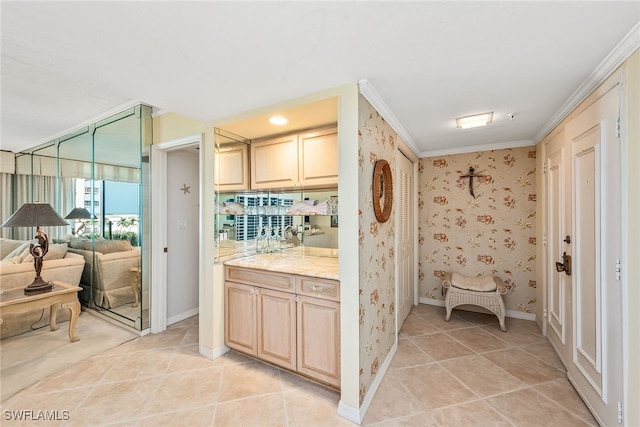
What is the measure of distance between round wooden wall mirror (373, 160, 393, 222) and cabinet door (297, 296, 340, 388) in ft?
2.56

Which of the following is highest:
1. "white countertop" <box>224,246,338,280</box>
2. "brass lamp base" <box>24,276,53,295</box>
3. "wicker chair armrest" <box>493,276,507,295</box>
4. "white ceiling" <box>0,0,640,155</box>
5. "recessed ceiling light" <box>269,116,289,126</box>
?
"white ceiling" <box>0,0,640,155</box>

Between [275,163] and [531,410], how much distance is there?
8.97 ft

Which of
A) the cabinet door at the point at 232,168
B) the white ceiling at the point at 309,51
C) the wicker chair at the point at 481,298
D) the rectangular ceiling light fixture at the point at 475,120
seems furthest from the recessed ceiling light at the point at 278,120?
the wicker chair at the point at 481,298

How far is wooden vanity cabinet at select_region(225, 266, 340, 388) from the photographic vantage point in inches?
73.4

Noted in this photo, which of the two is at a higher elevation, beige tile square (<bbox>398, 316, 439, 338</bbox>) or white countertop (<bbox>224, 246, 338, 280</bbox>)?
white countertop (<bbox>224, 246, 338, 280</bbox>)

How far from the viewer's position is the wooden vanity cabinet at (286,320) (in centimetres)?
187

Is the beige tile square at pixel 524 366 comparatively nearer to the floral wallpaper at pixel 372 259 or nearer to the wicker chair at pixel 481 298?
the wicker chair at pixel 481 298

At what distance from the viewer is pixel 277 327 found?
2111 mm

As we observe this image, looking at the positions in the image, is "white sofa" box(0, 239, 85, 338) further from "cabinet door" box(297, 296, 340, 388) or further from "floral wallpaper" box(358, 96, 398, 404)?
"floral wallpaper" box(358, 96, 398, 404)

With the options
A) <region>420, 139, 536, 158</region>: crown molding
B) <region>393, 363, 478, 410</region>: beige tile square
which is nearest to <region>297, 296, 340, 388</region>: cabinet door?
<region>393, 363, 478, 410</region>: beige tile square

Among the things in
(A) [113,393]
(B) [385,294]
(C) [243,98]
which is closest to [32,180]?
(A) [113,393]

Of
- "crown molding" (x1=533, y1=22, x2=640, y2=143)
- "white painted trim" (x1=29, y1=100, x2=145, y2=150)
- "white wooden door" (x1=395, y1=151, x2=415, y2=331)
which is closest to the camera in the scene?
"crown molding" (x1=533, y1=22, x2=640, y2=143)

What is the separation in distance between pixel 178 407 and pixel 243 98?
2.25 meters

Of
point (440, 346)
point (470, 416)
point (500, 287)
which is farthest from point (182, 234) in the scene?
point (500, 287)
